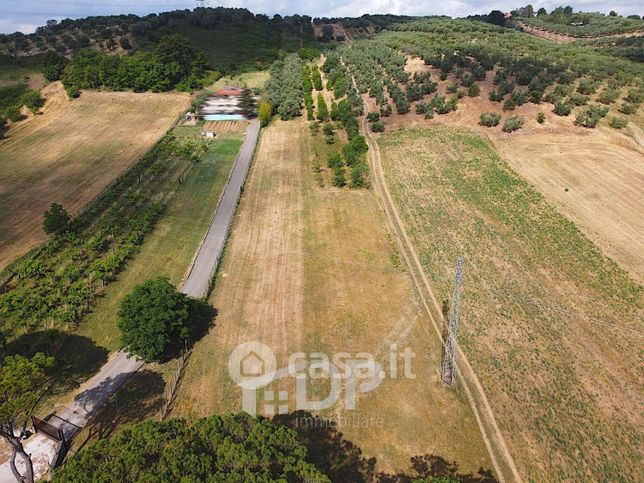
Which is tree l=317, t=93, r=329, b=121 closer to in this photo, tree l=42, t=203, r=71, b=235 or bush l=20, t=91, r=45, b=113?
tree l=42, t=203, r=71, b=235

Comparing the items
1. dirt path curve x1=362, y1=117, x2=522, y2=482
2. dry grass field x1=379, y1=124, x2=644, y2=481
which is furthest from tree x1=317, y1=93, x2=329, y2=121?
dry grass field x1=379, y1=124, x2=644, y2=481

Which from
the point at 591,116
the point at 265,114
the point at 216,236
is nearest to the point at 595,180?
the point at 591,116

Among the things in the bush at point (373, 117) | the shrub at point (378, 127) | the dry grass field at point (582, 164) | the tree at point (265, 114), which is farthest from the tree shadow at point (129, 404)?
the tree at point (265, 114)

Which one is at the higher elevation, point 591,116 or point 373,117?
point 591,116

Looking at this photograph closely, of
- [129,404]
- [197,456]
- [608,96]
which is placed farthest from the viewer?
[608,96]

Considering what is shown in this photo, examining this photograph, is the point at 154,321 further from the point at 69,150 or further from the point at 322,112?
the point at 322,112

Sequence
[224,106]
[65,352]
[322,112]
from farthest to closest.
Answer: [224,106], [322,112], [65,352]

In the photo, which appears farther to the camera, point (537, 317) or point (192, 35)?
point (192, 35)

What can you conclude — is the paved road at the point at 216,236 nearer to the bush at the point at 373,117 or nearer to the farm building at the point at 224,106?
the farm building at the point at 224,106
